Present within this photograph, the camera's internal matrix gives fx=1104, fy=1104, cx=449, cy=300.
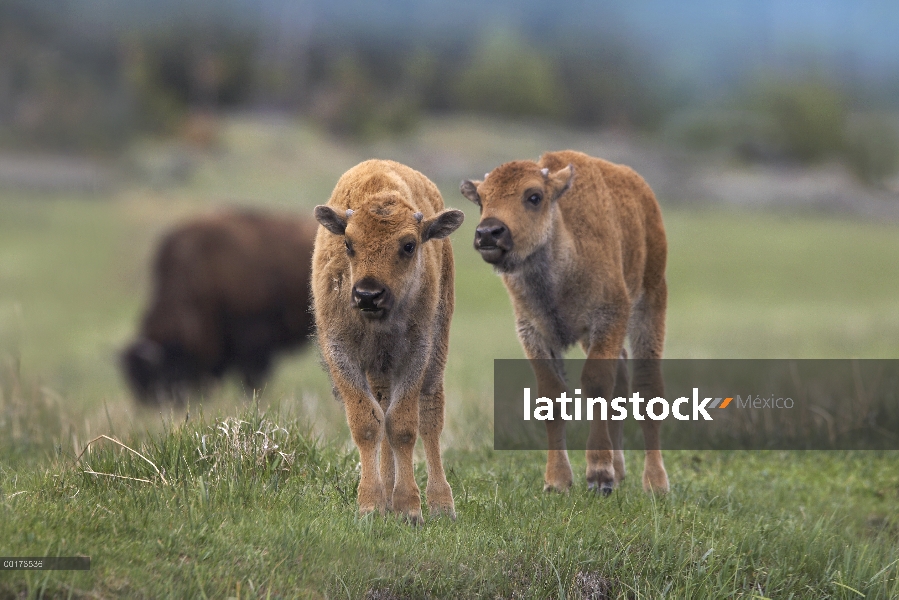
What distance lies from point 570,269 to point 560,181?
0.69m

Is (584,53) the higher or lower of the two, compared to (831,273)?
higher

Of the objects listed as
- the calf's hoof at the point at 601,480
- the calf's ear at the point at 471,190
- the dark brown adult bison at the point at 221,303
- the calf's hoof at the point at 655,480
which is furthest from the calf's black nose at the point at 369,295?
the dark brown adult bison at the point at 221,303

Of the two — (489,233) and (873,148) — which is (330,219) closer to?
(489,233)

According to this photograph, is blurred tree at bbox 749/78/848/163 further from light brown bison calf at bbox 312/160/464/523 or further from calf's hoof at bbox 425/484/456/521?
calf's hoof at bbox 425/484/456/521

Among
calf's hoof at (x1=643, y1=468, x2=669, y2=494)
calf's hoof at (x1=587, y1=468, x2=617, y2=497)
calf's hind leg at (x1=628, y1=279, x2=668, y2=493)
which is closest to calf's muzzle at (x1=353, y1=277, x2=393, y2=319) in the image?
calf's hoof at (x1=587, y1=468, x2=617, y2=497)

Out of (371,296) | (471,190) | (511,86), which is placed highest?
(511,86)

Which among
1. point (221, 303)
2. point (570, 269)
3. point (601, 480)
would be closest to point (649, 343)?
point (570, 269)

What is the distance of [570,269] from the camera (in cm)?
862

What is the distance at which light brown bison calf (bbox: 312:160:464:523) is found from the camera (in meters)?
6.73

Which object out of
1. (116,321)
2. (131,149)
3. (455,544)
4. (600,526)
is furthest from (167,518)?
(131,149)

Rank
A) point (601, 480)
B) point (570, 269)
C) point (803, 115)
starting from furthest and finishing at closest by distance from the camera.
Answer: point (803, 115)
point (570, 269)
point (601, 480)

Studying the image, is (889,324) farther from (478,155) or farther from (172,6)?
(172,6)

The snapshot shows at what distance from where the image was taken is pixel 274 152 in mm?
74062

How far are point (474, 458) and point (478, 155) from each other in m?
62.8
